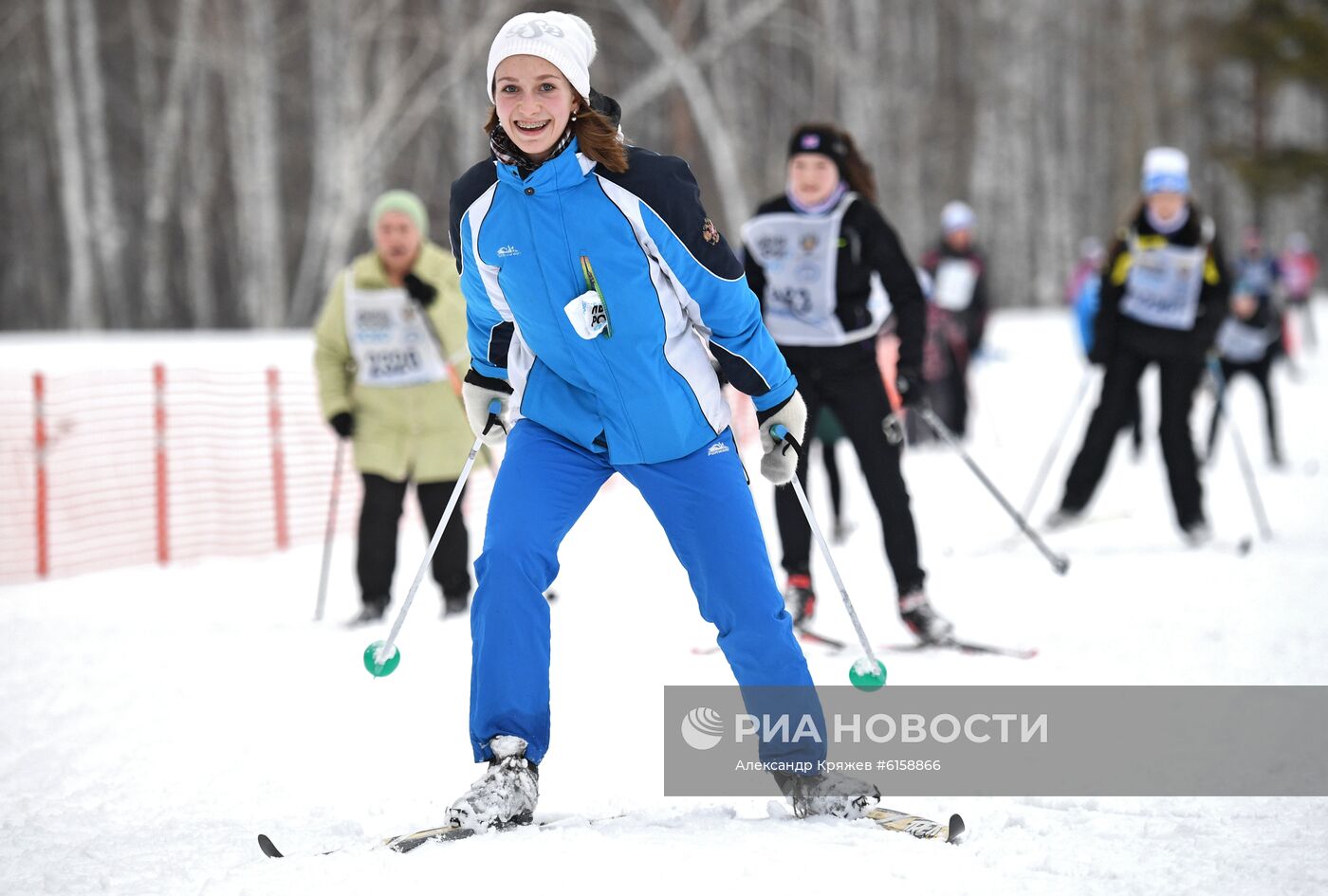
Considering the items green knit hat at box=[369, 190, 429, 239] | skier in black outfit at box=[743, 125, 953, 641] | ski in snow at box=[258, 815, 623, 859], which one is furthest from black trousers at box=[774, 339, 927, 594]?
ski in snow at box=[258, 815, 623, 859]

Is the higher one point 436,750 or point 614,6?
point 614,6

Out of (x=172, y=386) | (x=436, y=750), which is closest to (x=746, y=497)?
(x=436, y=750)

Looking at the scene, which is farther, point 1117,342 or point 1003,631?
point 1117,342

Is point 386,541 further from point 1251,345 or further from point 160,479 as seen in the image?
point 1251,345

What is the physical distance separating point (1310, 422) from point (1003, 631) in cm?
956

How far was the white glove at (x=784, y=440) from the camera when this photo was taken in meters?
3.25

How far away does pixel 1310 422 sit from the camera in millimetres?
13336

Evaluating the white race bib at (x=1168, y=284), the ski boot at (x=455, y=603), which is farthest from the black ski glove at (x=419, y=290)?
the white race bib at (x=1168, y=284)

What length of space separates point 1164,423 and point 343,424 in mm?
4243

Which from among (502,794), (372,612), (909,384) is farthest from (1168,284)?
(502,794)

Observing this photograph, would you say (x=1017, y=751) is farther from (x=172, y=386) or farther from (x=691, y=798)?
(x=172, y=386)

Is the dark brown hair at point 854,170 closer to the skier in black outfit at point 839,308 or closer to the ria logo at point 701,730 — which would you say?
the skier in black outfit at point 839,308

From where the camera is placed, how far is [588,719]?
4.14m

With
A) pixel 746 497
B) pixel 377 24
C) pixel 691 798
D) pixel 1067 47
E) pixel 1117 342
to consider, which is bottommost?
pixel 691 798
